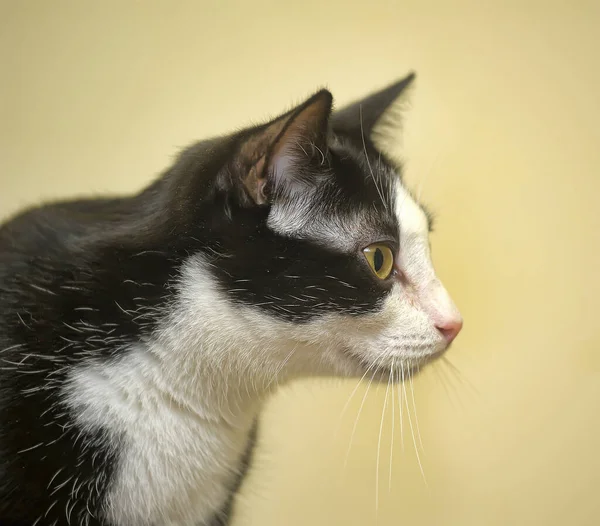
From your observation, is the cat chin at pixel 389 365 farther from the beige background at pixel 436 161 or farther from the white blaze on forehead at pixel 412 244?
the beige background at pixel 436 161

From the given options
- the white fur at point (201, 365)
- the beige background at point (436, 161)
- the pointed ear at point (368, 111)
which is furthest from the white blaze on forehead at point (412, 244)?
the beige background at point (436, 161)

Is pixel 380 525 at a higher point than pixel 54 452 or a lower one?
lower

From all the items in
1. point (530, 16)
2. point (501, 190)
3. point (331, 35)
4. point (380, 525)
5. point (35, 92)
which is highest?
point (530, 16)

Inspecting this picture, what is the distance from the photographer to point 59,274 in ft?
1.81

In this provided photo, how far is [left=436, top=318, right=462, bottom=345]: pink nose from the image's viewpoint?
573 mm

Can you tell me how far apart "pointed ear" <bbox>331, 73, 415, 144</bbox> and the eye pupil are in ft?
0.58

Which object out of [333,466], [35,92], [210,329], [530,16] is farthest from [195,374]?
[530,16]

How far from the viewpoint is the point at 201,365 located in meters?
0.57

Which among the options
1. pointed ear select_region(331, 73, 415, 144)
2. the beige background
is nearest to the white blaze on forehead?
pointed ear select_region(331, 73, 415, 144)

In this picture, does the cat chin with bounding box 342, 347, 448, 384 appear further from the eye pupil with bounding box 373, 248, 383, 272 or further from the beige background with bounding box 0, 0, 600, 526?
the beige background with bounding box 0, 0, 600, 526

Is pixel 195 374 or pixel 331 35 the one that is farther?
pixel 331 35

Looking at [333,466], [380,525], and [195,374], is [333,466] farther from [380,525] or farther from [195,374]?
[195,374]

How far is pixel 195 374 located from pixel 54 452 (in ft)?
0.50

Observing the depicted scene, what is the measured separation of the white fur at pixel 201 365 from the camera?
0.54 meters
